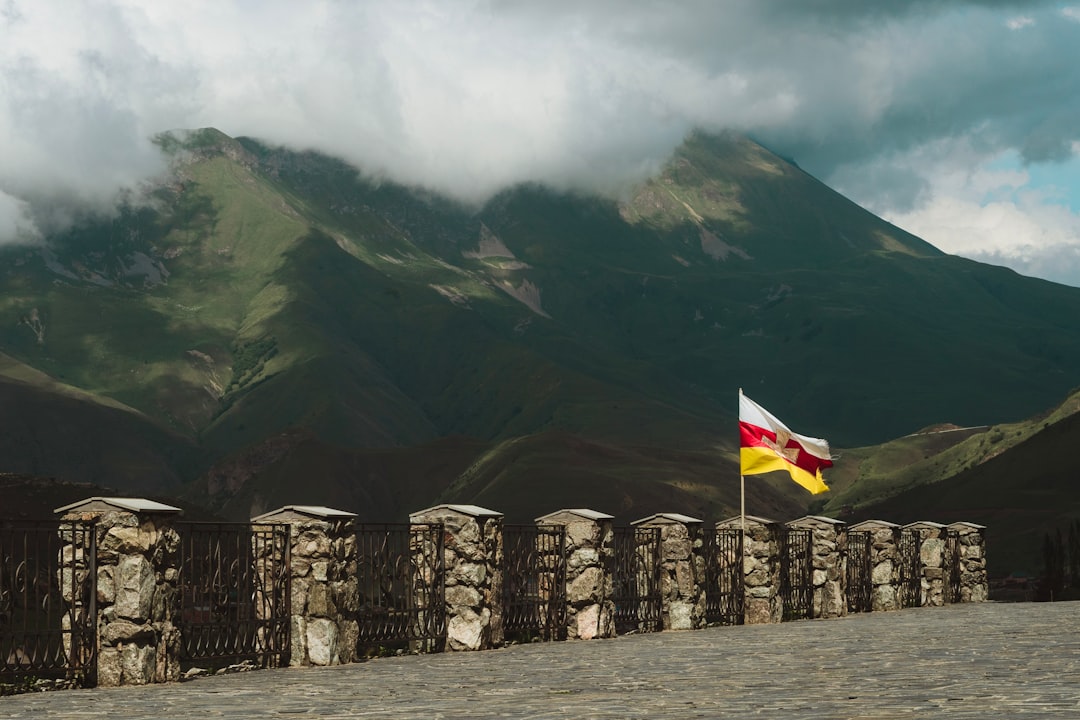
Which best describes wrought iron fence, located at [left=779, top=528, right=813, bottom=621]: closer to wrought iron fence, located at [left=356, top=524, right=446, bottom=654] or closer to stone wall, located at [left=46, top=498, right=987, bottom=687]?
stone wall, located at [left=46, top=498, right=987, bottom=687]

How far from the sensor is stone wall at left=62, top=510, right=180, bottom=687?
1641cm

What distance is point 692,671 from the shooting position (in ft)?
54.0

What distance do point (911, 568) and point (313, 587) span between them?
63.8 ft

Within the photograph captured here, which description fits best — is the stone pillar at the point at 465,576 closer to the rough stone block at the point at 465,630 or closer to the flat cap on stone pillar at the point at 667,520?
the rough stone block at the point at 465,630

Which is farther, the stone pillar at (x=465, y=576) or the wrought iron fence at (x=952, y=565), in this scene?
the wrought iron fence at (x=952, y=565)

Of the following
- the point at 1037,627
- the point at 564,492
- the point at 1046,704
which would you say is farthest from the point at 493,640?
the point at 564,492

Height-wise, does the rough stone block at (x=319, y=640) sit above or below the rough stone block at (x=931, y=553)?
below

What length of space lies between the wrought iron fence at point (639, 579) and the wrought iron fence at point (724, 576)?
1.39m

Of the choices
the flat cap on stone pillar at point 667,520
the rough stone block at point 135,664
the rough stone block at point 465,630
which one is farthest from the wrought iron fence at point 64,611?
the flat cap on stone pillar at point 667,520

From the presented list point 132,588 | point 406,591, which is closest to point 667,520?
point 406,591

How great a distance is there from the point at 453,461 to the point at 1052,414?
65673 mm

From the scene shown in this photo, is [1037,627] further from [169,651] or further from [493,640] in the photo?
[169,651]

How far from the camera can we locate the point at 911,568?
34812mm

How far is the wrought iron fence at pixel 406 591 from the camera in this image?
20605 millimetres
